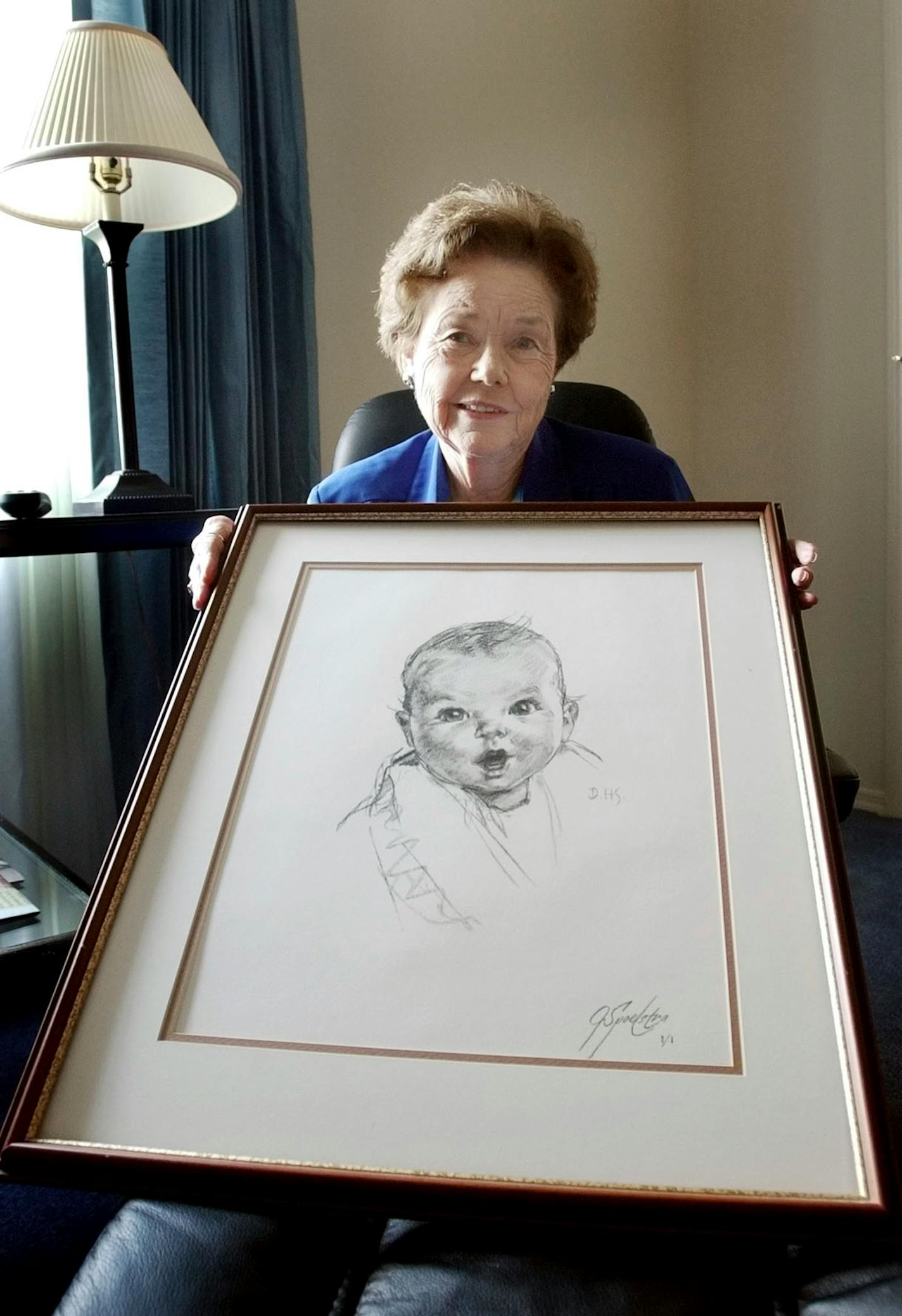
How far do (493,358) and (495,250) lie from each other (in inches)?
6.8

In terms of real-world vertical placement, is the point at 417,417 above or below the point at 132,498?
above

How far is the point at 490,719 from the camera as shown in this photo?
82cm

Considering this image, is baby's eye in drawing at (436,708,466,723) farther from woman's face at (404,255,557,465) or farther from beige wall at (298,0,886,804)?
beige wall at (298,0,886,804)

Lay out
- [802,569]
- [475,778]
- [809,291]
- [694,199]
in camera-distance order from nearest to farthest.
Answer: [475,778], [802,569], [809,291], [694,199]

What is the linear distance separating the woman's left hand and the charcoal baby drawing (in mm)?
258

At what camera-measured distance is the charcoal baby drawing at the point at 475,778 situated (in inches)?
28.5

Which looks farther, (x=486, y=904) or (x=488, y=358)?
(x=488, y=358)

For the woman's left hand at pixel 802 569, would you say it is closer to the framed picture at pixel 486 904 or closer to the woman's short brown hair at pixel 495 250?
the framed picture at pixel 486 904

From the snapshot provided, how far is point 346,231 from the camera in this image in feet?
8.57

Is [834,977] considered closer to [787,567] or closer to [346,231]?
[787,567]

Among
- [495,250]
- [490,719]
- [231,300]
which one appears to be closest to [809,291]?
[231,300]

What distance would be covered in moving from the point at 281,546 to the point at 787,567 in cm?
44

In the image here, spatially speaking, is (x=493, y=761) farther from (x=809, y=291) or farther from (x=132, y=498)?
(x=809, y=291)

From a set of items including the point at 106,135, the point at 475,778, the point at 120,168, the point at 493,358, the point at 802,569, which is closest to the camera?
the point at 475,778
